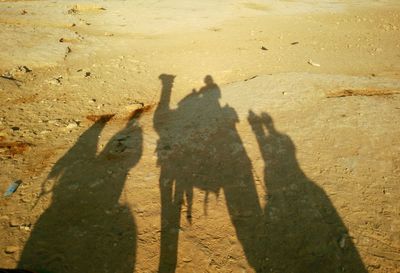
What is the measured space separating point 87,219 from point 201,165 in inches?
66.5

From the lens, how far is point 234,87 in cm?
673

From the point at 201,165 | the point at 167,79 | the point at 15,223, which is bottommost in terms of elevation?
the point at 15,223

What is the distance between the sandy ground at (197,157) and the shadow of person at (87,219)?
0.05ft

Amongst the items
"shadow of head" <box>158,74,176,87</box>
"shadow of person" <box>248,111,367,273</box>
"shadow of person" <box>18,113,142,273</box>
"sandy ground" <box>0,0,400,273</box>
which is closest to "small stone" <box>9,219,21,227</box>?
"sandy ground" <box>0,0,400,273</box>

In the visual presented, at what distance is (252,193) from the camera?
4.06 meters

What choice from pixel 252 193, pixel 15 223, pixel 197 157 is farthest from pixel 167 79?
pixel 15 223

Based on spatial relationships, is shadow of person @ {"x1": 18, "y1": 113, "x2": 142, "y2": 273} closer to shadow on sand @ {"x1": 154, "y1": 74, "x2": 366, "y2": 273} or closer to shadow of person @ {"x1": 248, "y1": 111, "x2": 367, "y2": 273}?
shadow on sand @ {"x1": 154, "y1": 74, "x2": 366, "y2": 273}

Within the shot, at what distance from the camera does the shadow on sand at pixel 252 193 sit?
327 cm

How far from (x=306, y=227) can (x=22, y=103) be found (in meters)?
5.66

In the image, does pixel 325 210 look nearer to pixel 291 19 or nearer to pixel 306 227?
pixel 306 227

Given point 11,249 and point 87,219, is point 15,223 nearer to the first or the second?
point 11,249

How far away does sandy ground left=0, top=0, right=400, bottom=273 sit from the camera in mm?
3354

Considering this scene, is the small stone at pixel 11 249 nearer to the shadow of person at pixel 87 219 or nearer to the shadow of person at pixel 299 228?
the shadow of person at pixel 87 219

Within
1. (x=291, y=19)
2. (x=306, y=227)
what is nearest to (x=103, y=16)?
(x=291, y=19)
